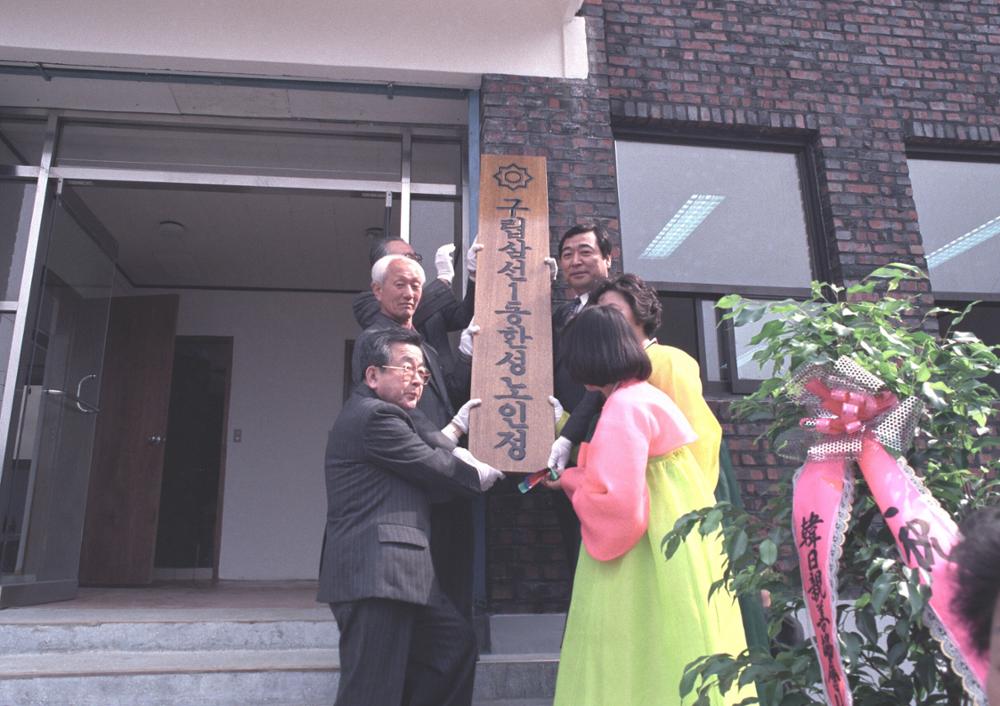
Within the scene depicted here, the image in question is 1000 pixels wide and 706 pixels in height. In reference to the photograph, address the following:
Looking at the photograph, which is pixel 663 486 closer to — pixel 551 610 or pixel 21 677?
pixel 551 610

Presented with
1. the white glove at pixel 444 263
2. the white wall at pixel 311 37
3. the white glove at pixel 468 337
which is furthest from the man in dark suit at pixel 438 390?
the white wall at pixel 311 37

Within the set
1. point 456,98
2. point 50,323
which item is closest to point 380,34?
point 456,98

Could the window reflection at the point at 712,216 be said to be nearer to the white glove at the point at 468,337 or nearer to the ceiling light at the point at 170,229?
the white glove at the point at 468,337

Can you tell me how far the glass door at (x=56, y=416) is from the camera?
470 centimetres

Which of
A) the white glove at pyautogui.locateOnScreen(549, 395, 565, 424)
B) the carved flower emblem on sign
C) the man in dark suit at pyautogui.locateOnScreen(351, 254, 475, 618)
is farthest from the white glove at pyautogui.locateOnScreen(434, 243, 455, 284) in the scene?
the white glove at pyautogui.locateOnScreen(549, 395, 565, 424)

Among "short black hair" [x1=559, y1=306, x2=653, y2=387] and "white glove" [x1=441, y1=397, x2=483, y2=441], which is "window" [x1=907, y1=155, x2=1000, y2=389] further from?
"short black hair" [x1=559, y1=306, x2=653, y2=387]

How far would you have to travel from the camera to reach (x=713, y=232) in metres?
5.17

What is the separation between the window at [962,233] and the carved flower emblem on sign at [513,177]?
281 cm

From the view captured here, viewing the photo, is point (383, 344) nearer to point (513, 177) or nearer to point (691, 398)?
point (691, 398)

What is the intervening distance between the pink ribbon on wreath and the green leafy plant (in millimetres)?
43

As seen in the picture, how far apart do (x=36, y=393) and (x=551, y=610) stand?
320 centimetres

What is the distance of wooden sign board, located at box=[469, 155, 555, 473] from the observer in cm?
346

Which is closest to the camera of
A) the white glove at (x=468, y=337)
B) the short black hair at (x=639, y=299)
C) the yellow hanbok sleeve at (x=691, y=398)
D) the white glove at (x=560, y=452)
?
the yellow hanbok sleeve at (x=691, y=398)

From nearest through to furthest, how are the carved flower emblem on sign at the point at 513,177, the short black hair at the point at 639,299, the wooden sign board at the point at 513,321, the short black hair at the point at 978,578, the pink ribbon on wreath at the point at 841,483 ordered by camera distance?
1. the short black hair at the point at 978,578
2. the pink ribbon on wreath at the point at 841,483
3. the short black hair at the point at 639,299
4. the wooden sign board at the point at 513,321
5. the carved flower emblem on sign at the point at 513,177
